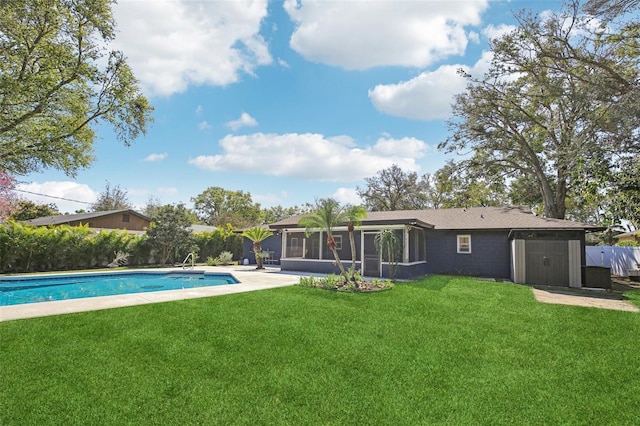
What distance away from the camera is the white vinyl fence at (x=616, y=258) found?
60.9 ft

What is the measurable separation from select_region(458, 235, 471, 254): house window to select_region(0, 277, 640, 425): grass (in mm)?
8092

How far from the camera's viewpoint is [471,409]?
3652 mm

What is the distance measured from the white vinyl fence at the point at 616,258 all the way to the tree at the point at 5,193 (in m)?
33.1

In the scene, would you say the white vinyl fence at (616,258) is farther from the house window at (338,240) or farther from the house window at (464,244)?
the house window at (338,240)

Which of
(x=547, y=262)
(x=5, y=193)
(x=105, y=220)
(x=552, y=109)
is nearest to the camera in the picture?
(x=547, y=262)

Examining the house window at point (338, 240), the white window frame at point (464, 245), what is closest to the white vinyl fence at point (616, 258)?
the white window frame at point (464, 245)

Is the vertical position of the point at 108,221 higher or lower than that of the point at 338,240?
higher

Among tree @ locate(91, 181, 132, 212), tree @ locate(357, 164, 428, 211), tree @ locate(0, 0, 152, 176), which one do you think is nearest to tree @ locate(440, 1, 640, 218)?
tree @ locate(357, 164, 428, 211)

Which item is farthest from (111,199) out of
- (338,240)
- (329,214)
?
(329,214)

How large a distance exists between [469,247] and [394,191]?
67.1ft

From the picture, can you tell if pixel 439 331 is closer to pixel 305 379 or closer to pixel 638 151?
pixel 305 379

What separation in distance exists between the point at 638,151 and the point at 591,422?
41.7 feet

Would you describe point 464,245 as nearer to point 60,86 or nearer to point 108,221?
point 60,86

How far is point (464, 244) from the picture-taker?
16016 millimetres
